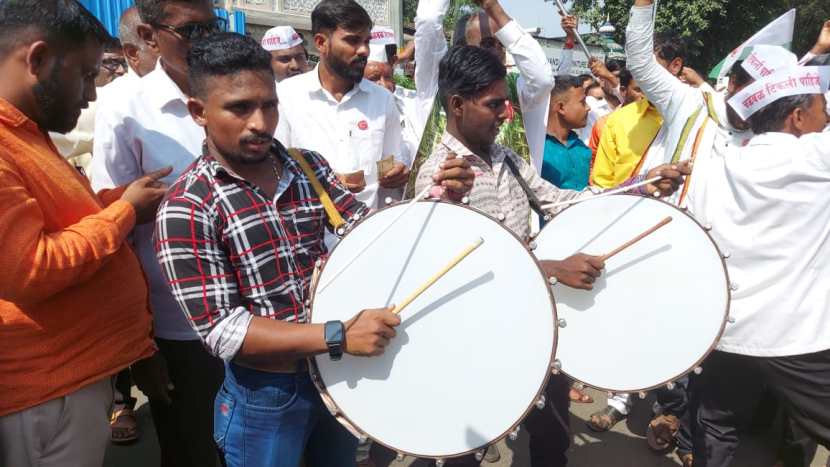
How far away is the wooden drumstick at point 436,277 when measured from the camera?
155 cm

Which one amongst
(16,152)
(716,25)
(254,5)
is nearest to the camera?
(16,152)

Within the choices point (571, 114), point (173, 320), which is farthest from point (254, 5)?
point (173, 320)

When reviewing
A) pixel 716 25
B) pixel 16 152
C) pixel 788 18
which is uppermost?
pixel 788 18

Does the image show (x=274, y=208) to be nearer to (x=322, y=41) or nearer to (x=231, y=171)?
(x=231, y=171)

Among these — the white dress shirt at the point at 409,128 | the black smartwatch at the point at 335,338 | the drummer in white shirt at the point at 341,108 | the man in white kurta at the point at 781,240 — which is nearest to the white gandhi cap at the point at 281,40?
the white dress shirt at the point at 409,128

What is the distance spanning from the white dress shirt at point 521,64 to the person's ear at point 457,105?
0.68 metres

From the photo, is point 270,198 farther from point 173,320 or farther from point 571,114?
point 571,114

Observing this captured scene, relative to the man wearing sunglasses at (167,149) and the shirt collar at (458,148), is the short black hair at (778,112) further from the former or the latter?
the man wearing sunglasses at (167,149)

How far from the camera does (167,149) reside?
2129mm

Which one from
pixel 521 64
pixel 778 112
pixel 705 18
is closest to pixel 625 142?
pixel 521 64

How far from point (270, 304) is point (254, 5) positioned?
16363 millimetres

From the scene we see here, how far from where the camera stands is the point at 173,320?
6.98 ft

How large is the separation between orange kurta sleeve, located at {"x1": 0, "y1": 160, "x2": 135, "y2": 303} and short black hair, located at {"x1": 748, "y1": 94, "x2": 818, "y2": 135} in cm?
250

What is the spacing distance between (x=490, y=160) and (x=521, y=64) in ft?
2.65
